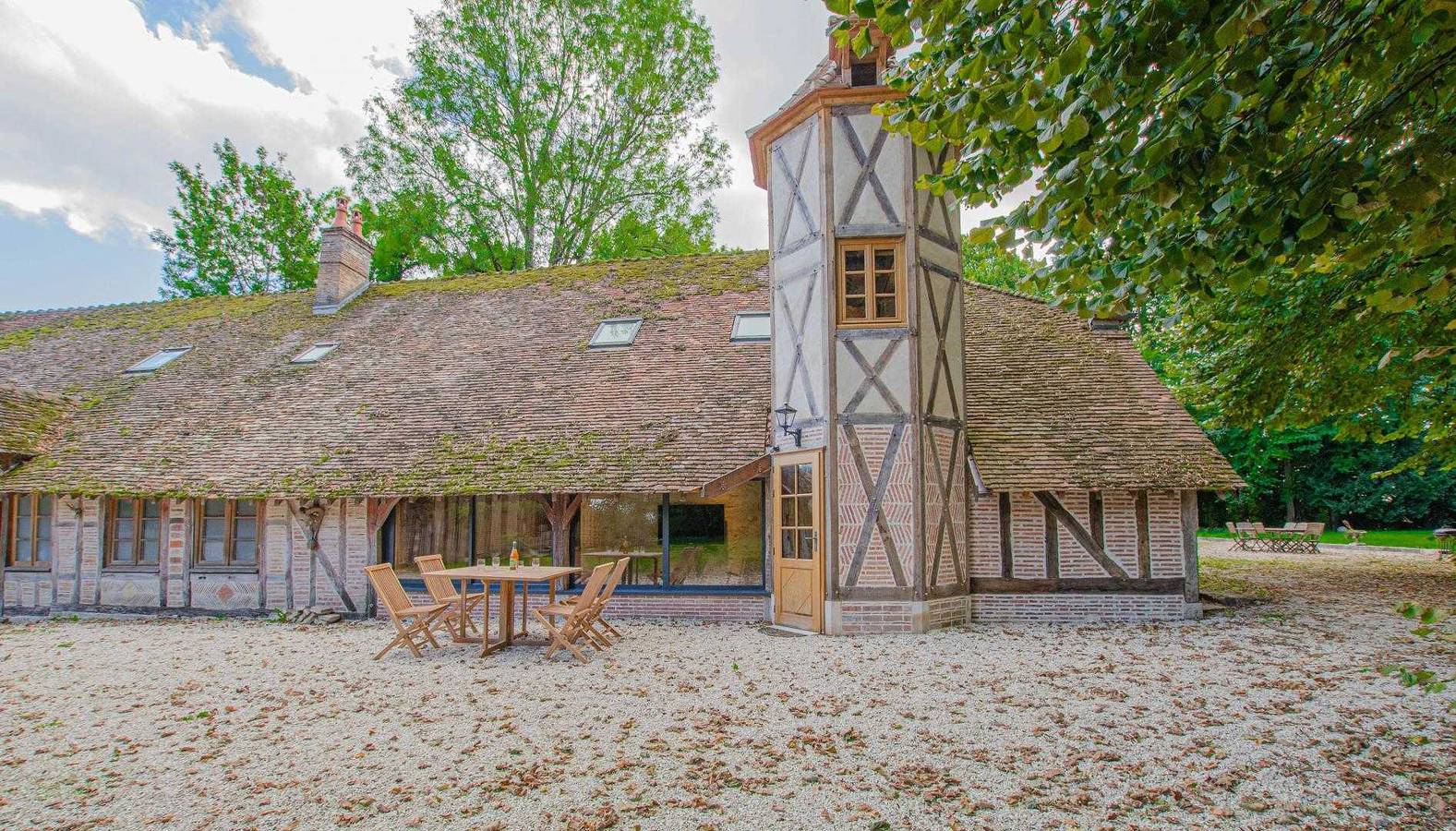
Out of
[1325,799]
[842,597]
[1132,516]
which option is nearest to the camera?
[1325,799]

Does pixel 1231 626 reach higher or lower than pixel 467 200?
lower

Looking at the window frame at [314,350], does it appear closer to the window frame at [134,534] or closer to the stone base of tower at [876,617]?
the window frame at [134,534]

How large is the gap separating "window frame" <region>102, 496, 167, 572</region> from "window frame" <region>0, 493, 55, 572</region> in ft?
2.58

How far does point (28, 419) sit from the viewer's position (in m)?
11.1

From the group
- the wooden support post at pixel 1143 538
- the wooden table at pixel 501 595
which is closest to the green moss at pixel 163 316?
the wooden table at pixel 501 595

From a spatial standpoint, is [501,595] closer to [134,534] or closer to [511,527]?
[511,527]

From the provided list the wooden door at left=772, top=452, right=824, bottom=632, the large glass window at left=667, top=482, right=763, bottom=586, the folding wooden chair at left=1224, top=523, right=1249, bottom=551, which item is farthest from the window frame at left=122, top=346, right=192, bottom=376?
the folding wooden chair at left=1224, top=523, right=1249, bottom=551

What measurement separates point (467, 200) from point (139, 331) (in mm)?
7409

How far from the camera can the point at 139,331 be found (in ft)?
48.5

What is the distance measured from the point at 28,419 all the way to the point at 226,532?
3.70 m

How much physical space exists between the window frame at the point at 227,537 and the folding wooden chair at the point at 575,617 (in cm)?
538

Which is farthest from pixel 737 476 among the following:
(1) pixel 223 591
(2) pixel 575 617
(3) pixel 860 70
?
(1) pixel 223 591

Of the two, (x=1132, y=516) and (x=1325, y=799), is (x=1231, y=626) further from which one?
(x=1325, y=799)

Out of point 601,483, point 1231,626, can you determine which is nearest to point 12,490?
point 601,483
